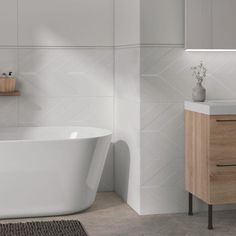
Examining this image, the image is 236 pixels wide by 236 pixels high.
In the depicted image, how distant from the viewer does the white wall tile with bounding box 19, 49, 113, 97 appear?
5.64m

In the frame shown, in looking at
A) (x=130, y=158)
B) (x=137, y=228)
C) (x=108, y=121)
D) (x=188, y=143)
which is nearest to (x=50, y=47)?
(x=108, y=121)

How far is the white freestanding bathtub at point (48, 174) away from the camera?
4645 millimetres

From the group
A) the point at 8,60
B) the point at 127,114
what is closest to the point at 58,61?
the point at 8,60

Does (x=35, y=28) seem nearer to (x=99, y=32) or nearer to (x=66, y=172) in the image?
(x=99, y=32)

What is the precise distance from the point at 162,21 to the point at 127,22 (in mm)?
496

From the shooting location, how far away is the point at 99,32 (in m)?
5.76

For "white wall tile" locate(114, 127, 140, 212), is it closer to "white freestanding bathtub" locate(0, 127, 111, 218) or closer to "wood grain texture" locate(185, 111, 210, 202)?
"white freestanding bathtub" locate(0, 127, 111, 218)

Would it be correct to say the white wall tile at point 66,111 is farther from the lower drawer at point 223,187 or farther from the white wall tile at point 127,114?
the lower drawer at point 223,187

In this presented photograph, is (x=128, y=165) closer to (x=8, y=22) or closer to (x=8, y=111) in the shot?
(x=8, y=111)

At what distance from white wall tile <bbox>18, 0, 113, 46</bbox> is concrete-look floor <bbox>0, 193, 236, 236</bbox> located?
160 cm

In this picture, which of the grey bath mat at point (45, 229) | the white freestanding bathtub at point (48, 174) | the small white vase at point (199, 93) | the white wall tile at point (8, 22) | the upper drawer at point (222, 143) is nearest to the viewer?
the grey bath mat at point (45, 229)

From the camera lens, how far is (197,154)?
4742 mm

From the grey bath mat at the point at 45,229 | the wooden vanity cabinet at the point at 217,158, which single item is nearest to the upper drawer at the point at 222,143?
the wooden vanity cabinet at the point at 217,158

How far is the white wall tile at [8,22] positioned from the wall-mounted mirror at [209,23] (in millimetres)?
1647
